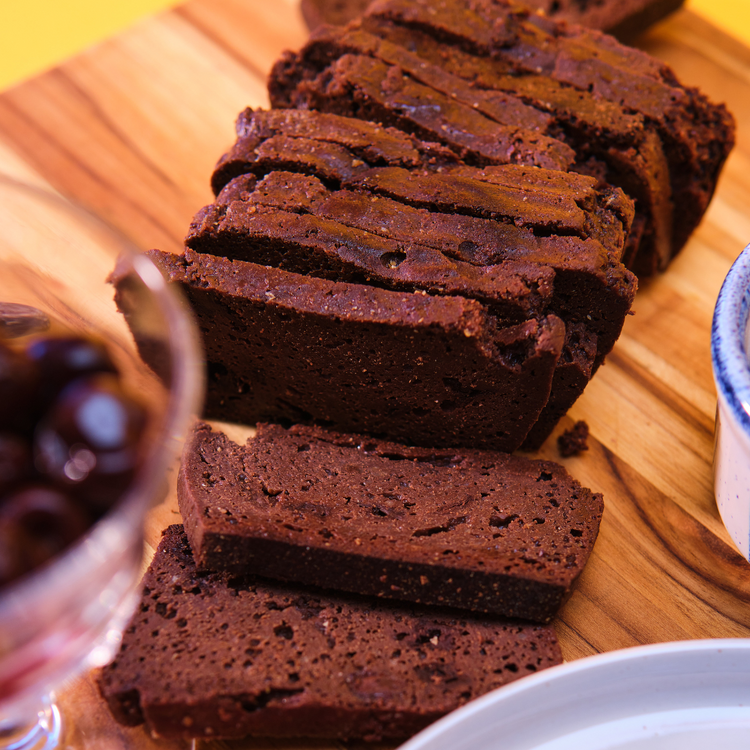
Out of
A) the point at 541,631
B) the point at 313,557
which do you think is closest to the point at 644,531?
the point at 541,631

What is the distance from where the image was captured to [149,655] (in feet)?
7.67

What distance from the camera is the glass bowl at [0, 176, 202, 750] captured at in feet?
5.04

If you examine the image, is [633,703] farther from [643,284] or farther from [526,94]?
[526,94]

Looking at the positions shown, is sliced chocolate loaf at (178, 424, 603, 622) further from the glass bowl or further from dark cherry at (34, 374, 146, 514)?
dark cherry at (34, 374, 146, 514)

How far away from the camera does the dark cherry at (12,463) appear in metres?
1.65

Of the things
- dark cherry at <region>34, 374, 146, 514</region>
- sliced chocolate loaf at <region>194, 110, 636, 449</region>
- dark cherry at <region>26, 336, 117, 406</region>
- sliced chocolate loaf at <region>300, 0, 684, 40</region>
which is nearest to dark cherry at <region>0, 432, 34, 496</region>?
dark cherry at <region>34, 374, 146, 514</region>

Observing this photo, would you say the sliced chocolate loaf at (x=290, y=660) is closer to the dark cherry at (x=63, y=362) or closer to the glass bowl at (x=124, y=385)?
the glass bowl at (x=124, y=385)

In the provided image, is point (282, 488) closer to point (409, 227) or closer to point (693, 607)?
point (409, 227)

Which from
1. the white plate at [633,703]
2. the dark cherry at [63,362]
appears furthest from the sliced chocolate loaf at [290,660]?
the dark cherry at [63,362]

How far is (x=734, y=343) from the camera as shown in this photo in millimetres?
2367

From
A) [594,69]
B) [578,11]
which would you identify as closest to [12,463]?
[594,69]

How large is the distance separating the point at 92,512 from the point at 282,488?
1065mm

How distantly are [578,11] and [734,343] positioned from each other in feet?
7.43

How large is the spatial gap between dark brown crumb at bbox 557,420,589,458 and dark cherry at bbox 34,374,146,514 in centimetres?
179
